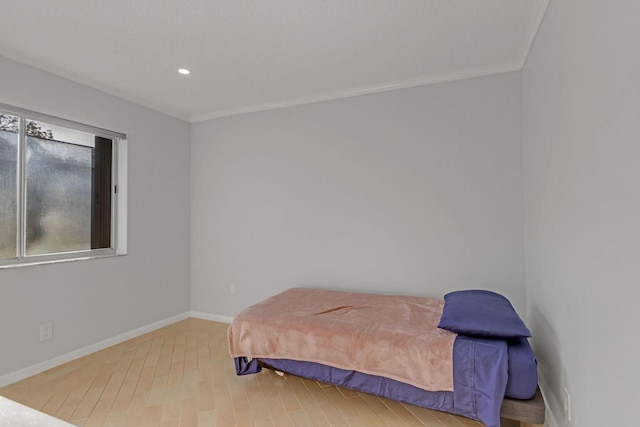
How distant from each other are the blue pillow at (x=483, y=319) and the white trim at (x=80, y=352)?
304cm

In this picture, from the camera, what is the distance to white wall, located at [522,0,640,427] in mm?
1048

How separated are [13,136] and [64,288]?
1296mm

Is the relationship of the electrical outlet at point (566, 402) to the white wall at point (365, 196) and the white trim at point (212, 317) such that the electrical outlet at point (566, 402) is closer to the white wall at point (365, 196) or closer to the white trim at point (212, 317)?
the white wall at point (365, 196)

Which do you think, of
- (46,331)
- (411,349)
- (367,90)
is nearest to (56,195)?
(46,331)

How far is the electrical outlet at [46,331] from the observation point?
2.66 meters

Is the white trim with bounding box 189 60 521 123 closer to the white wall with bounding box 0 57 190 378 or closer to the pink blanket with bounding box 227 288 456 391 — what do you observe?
the white wall with bounding box 0 57 190 378

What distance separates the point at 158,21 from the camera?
2094 millimetres

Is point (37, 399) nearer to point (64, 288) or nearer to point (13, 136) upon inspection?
point (64, 288)

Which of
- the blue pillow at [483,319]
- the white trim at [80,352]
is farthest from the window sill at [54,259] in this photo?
the blue pillow at [483,319]

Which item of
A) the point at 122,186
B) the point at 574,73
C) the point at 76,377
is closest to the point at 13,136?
the point at 122,186

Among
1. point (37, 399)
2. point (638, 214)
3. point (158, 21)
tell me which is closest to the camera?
point (638, 214)

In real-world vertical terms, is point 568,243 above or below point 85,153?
below

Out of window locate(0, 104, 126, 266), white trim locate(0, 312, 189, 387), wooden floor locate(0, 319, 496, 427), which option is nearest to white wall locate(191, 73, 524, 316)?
white trim locate(0, 312, 189, 387)

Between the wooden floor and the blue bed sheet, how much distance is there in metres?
0.18
